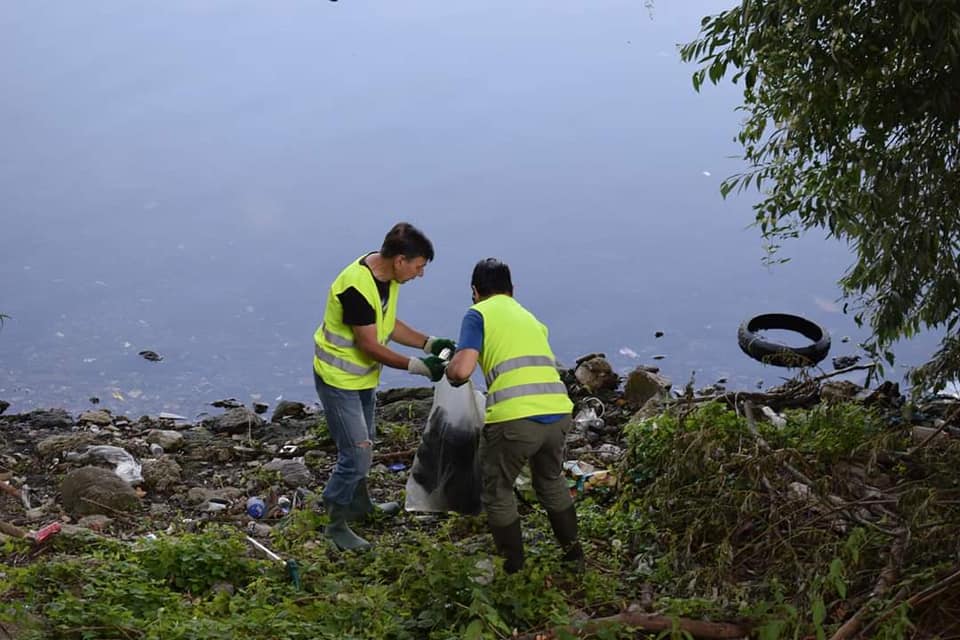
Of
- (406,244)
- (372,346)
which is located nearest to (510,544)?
(372,346)

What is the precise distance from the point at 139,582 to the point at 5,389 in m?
4.64

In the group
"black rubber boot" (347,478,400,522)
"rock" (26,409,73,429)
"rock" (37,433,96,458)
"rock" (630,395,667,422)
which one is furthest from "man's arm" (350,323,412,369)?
"rock" (26,409,73,429)

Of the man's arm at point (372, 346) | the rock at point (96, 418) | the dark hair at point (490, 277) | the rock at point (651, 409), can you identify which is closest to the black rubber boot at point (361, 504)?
the man's arm at point (372, 346)

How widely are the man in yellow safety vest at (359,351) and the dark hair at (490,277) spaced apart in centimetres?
30

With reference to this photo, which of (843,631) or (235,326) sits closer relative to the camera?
(843,631)

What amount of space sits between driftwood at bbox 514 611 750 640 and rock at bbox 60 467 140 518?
2549 millimetres

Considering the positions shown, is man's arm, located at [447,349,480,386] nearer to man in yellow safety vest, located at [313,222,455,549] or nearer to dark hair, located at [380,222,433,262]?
man in yellow safety vest, located at [313,222,455,549]

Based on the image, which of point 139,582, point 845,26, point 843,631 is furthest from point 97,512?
point 845,26

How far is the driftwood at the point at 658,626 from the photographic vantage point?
4.04 metres

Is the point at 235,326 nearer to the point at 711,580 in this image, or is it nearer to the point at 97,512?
the point at 97,512

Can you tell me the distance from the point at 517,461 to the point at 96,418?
4.27m

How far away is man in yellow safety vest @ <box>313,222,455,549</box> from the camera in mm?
4801

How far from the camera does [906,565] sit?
4.48m

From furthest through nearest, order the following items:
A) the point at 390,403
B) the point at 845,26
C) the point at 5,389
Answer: the point at 5,389, the point at 390,403, the point at 845,26
